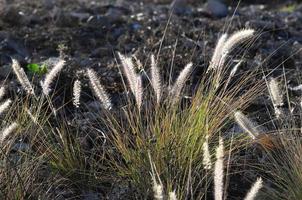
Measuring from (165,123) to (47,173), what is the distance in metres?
0.75

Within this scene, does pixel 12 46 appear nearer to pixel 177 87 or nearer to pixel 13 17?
pixel 13 17

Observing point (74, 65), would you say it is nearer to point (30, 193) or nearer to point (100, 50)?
point (100, 50)

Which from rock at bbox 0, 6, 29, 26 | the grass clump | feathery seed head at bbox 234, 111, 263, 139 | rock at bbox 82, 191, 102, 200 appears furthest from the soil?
feathery seed head at bbox 234, 111, 263, 139

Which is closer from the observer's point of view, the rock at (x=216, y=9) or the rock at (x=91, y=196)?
the rock at (x=91, y=196)

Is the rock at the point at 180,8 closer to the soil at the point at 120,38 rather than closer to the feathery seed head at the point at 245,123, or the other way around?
the soil at the point at 120,38

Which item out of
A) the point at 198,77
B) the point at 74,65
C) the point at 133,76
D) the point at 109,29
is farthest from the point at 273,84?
the point at 109,29

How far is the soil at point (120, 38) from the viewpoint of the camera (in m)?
5.90

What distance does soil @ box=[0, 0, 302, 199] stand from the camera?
590 cm

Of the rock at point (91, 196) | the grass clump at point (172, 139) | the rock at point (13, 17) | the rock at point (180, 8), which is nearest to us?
the grass clump at point (172, 139)

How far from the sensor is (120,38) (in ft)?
24.4

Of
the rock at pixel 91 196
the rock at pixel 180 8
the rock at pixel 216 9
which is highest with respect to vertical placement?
the rock at pixel 91 196

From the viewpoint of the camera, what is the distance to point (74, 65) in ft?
19.5

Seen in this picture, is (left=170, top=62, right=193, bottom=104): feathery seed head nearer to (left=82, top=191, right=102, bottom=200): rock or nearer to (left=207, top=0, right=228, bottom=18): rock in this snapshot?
(left=82, top=191, right=102, bottom=200): rock

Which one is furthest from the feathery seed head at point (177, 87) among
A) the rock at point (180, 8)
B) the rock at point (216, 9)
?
the rock at point (216, 9)
